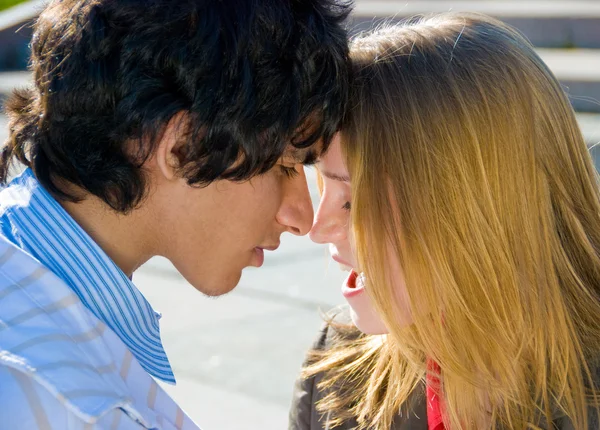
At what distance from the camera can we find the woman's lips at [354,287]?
84.2 inches

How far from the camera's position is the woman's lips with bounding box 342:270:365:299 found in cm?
214

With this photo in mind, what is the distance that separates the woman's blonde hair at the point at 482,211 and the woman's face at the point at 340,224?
0.08 metres

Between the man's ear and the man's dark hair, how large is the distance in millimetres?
13

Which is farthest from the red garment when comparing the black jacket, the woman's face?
the woman's face

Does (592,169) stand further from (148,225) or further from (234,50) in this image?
(148,225)

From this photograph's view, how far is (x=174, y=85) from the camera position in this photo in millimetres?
1702

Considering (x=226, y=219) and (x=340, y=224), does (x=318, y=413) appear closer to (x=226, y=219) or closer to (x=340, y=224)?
(x=340, y=224)

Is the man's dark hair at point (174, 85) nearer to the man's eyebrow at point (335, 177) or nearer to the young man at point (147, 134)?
the young man at point (147, 134)

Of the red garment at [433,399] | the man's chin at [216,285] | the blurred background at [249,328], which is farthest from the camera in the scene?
the blurred background at [249,328]

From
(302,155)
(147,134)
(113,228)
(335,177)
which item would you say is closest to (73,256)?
(113,228)

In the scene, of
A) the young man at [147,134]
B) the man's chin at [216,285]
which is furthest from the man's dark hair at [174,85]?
the man's chin at [216,285]

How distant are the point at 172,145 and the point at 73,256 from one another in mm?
310

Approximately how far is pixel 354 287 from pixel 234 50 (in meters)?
0.80

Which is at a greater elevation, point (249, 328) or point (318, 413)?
point (318, 413)
